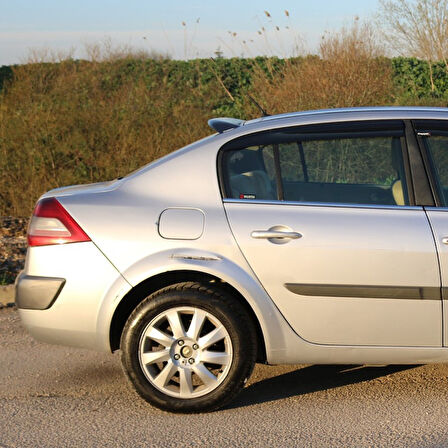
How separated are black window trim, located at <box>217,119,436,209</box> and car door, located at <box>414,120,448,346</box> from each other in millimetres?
33

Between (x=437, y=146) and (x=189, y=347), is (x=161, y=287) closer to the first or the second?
(x=189, y=347)

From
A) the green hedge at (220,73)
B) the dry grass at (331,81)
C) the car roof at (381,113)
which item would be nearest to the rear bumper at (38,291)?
the car roof at (381,113)

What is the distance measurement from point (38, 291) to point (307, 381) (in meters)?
1.67

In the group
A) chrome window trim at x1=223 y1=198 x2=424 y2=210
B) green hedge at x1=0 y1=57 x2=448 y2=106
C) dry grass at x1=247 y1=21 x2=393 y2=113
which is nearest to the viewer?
chrome window trim at x1=223 y1=198 x2=424 y2=210

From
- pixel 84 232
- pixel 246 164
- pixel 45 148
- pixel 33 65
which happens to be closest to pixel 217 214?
pixel 246 164

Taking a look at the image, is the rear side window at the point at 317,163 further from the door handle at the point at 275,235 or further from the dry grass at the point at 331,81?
the dry grass at the point at 331,81

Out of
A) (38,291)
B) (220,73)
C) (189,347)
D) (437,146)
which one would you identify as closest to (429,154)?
(437,146)

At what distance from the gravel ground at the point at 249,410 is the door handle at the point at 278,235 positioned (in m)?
0.91

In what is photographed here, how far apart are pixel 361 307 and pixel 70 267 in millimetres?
1521

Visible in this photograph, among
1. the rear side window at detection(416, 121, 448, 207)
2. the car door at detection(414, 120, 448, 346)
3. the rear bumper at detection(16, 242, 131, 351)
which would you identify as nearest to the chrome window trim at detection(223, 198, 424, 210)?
the car door at detection(414, 120, 448, 346)

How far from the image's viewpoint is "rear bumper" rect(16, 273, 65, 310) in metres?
4.27

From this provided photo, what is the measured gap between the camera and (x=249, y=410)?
14.2 ft

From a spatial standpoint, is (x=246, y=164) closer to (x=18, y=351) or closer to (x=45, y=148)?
(x=18, y=351)

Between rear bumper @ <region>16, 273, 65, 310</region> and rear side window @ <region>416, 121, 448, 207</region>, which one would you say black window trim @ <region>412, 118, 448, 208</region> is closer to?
rear side window @ <region>416, 121, 448, 207</region>
